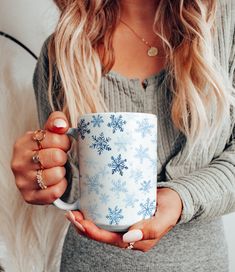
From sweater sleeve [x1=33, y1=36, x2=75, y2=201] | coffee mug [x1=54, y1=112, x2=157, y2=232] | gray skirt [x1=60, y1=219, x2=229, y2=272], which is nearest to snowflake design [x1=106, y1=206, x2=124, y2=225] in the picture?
coffee mug [x1=54, y1=112, x2=157, y2=232]

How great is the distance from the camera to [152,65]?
0.72 metres

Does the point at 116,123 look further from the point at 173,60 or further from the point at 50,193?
the point at 173,60

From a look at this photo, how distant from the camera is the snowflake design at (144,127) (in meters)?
0.42

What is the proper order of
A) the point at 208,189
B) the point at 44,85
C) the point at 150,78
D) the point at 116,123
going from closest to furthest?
the point at 116,123, the point at 208,189, the point at 150,78, the point at 44,85

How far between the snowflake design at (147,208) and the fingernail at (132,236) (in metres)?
0.02

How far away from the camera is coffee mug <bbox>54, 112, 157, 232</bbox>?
1.37 ft

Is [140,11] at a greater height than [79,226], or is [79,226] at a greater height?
[140,11]

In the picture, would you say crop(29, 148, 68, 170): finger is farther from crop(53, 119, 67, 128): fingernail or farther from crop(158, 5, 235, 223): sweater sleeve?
crop(158, 5, 235, 223): sweater sleeve

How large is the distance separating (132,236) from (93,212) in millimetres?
51

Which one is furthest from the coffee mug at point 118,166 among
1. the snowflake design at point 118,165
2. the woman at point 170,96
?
the woman at point 170,96

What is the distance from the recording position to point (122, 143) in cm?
42

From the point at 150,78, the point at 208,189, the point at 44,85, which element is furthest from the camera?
the point at 44,85

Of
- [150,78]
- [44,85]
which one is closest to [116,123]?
[150,78]

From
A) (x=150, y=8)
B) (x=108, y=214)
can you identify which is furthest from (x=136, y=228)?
(x=150, y=8)
